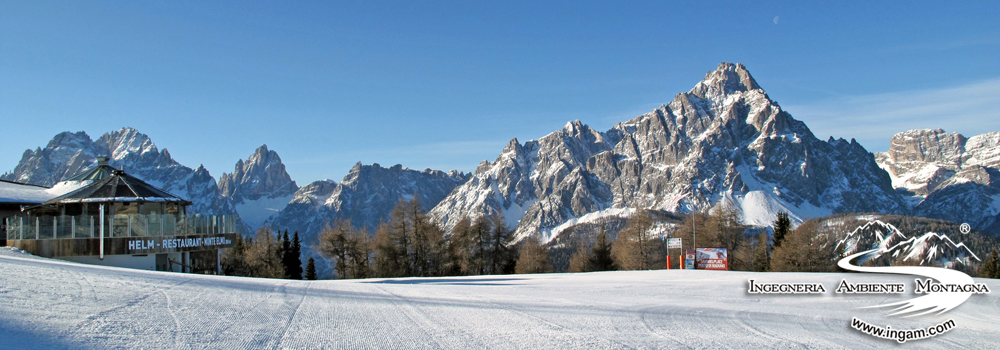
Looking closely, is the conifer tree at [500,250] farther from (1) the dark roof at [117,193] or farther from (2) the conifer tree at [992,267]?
(2) the conifer tree at [992,267]

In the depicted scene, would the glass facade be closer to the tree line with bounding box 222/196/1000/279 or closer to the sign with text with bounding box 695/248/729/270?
the tree line with bounding box 222/196/1000/279

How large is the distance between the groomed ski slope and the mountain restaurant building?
1896 centimetres

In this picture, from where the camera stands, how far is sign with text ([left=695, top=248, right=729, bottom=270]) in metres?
29.5

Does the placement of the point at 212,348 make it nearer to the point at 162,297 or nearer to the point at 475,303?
the point at 162,297

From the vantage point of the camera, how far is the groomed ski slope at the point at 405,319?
6676mm

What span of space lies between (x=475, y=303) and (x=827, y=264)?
48.7m

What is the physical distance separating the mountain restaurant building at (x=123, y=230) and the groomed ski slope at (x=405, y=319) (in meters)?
19.0

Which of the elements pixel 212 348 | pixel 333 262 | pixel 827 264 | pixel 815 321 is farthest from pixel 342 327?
pixel 827 264

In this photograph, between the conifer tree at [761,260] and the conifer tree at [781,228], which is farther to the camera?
the conifer tree at [781,228]

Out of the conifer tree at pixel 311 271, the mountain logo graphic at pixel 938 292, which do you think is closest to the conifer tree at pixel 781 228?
the mountain logo graphic at pixel 938 292

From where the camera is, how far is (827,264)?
4916 cm

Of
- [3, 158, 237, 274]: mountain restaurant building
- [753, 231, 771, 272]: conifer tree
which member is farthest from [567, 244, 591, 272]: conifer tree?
[3, 158, 237, 274]: mountain restaurant building

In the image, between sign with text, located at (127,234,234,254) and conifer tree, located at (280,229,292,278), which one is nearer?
sign with text, located at (127,234,234,254)

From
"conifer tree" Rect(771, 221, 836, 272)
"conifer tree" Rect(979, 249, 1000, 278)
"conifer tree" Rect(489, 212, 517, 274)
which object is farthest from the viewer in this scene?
"conifer tree" Rect(489, 212, 517, 274)
